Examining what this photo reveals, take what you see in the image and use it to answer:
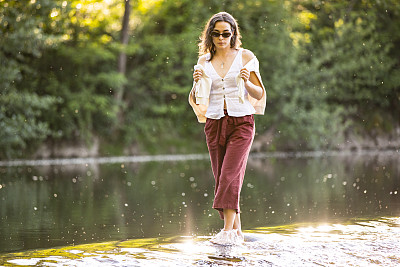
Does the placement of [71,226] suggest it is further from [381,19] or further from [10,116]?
[381,19]

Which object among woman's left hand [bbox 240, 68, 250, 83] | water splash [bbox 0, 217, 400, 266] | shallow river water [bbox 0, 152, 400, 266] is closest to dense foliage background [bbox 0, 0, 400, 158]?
shallow river water [bbox 0, 152, 400, 266]

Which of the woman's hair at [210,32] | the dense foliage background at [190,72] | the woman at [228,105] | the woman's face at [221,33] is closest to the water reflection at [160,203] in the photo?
the woman at [228,105]

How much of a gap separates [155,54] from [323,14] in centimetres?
844

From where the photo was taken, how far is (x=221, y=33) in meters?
6.08

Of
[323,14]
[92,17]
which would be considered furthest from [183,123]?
[323,14]

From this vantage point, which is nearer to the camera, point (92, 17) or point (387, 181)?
point (387, 181)

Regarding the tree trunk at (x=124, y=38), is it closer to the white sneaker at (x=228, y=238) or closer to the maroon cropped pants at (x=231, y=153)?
the maroon cropped pants at (x=231, y=153)

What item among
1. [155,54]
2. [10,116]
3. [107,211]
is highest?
[155,54]

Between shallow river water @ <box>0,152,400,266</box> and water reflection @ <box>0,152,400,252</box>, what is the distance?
14 mm

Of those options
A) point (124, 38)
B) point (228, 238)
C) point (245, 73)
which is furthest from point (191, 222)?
point (124, 38)

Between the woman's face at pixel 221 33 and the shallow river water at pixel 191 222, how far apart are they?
5.40ft

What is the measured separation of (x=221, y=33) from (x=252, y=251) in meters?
1.77

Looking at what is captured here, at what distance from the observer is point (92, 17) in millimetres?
30688

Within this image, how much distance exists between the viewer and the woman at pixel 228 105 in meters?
6.07
